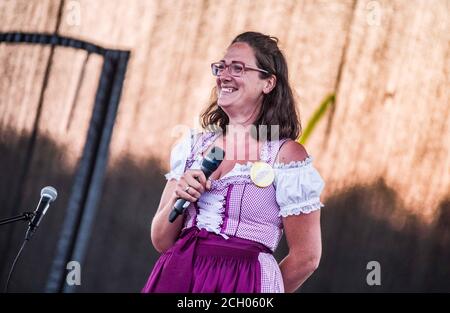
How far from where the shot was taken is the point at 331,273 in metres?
3.46

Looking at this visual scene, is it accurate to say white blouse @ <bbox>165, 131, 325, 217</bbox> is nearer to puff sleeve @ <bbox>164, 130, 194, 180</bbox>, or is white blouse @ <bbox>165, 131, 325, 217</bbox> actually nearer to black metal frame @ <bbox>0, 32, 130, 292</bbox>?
puff sleeve @ <bbox>164, 130, 194, 180</bbox>

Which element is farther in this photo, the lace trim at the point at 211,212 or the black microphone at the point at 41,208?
the black microphone at the point at 41,208

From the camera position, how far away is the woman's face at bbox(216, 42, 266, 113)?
221cm

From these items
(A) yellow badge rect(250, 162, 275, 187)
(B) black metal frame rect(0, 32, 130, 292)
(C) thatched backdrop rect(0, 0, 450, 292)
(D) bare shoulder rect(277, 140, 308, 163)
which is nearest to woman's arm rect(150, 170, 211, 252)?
(A) yellow badge rect(250, 162, 275, 187)

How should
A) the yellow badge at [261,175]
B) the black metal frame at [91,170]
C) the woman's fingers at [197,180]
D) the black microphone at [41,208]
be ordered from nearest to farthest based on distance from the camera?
1. the woman's fingers at [197,180]
2. the yellow badge at [261,175]
3. the black microphone at [41,208]
4. the black metal frame at [91,170]

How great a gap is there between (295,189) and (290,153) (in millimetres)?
128

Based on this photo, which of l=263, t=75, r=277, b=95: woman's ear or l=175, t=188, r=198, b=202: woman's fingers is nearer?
l=175, t=188, r=198, b=202: woman's fingers

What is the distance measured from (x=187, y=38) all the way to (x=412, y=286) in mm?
1769

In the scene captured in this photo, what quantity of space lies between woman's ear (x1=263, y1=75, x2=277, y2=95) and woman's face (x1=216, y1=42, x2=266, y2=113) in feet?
0.04

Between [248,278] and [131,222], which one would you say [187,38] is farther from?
[248,278]


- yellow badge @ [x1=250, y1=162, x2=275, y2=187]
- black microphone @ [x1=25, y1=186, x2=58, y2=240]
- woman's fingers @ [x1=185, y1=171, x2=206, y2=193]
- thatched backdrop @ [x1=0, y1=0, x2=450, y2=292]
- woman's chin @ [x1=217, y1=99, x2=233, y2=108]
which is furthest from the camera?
thatched backdrop @ [x1=0, y1=0, x2=450, y2=292]

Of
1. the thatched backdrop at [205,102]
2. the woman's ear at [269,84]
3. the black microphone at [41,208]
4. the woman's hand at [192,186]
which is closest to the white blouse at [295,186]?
the woman's hand at [192,186]

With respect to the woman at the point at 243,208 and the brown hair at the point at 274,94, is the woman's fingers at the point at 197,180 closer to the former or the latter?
the woman at the point at 243,208

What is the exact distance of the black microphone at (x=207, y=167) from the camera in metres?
2.00
